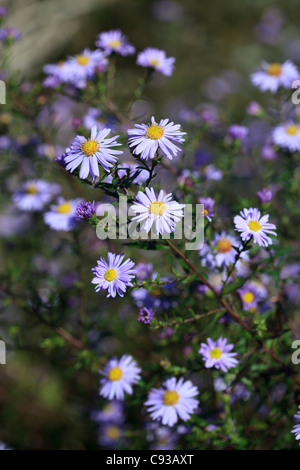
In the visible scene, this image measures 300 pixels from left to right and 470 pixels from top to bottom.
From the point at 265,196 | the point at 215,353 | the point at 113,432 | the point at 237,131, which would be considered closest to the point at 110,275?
the point at 215,353

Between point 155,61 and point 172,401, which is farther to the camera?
point 155,61

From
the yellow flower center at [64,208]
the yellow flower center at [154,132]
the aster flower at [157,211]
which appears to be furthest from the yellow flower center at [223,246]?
the yellow flower center at [64,208]

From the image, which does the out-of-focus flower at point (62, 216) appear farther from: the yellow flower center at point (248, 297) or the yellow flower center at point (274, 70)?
the yellow flower center at point (274, 70)

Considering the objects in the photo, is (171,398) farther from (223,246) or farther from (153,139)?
(153,139)

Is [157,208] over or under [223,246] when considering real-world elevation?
under

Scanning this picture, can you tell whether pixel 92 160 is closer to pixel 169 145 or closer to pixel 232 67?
pixel 169 145

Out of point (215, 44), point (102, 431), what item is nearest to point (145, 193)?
point (102, 431)

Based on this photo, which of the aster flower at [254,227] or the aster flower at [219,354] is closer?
the aster flower at [254,227]
